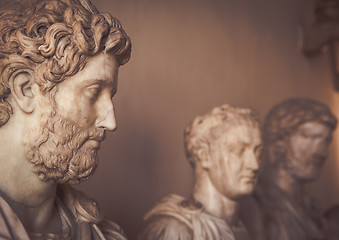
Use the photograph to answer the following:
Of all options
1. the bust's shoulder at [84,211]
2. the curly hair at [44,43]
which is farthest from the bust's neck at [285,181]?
the curly hair at [44,43]

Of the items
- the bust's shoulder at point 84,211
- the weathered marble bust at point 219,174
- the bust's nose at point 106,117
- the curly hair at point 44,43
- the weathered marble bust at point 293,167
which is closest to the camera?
the curly hair at point 44,43

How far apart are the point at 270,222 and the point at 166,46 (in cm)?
144

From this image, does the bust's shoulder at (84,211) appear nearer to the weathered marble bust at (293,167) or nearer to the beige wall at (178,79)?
the beige wall at (178,79)

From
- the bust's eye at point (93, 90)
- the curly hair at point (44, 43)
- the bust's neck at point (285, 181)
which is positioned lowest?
the bust's neck at point (285, 181)

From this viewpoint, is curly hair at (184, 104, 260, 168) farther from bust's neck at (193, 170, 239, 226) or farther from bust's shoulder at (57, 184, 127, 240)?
bust's shoulder at (57, 184, 127, 240)

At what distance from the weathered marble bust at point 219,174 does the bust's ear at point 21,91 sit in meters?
1.09

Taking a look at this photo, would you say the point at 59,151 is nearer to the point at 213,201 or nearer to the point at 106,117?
the point at 106,117

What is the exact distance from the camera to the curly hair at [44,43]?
1770 mm

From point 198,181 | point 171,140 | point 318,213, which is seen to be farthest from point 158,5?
point 318,213

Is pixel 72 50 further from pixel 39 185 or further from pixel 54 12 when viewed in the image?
pixel 39 185

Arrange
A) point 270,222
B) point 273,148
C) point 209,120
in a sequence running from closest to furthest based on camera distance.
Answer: point 209,120
point 270,222
point 273,148

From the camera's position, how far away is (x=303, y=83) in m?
5.48

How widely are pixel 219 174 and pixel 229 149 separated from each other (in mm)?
138

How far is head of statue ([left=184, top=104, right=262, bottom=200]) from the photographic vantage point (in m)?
2.77
